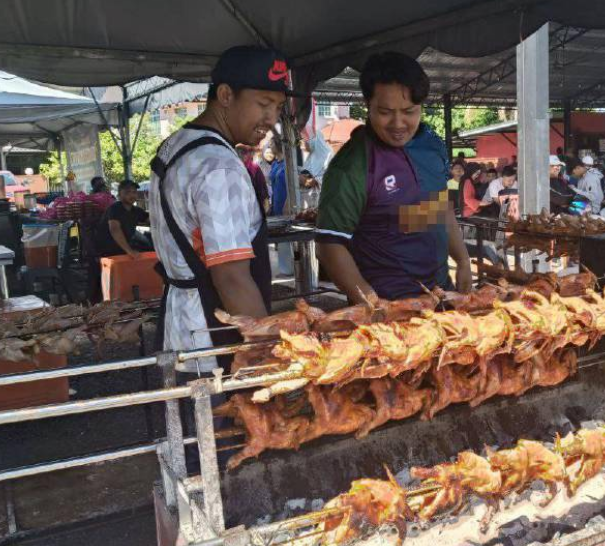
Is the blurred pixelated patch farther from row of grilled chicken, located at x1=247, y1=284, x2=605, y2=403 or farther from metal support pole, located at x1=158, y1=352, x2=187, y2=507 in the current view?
metal support pole, located at x1=158, y1=352, x2=187, y2=507

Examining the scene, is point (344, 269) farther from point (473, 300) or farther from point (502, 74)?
point (502, 74)

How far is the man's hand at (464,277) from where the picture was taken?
2.81m

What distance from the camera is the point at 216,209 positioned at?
1.82 metres

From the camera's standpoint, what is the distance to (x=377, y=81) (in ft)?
7.80

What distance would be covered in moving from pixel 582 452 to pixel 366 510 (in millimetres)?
809

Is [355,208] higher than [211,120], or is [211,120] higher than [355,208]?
[211,120]

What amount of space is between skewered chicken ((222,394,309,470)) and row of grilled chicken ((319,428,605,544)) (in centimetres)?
24

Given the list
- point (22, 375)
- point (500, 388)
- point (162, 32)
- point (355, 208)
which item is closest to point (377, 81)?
point (355, 208)

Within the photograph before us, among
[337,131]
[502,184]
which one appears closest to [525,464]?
[502,184]

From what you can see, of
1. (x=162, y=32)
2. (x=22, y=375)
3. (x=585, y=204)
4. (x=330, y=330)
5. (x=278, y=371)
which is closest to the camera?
(x=22, y=375)

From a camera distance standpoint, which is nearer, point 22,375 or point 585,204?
point 22,375

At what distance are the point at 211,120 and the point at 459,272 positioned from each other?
143 cm

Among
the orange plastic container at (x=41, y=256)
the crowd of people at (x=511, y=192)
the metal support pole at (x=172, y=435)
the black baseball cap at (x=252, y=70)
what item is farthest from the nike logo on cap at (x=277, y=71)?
the crowd of people at (x=511, y=192)

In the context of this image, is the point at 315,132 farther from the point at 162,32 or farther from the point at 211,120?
the point at 211,120
